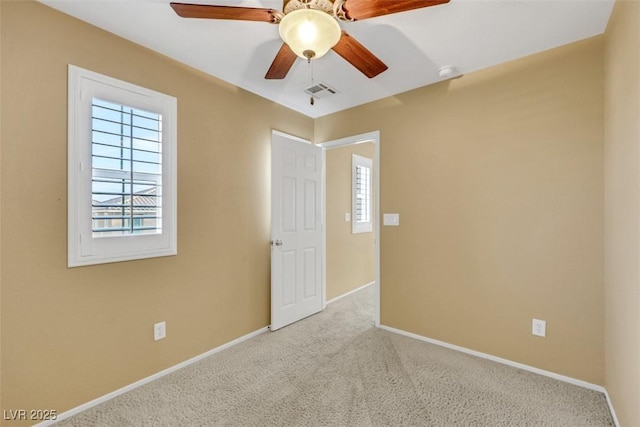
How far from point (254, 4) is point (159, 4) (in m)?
0.57

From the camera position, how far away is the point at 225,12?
138 centimetres

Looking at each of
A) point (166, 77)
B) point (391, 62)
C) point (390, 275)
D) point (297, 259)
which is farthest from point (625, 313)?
point (166, 77)

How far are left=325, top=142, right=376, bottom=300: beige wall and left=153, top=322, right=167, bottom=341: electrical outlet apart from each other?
2.04 m

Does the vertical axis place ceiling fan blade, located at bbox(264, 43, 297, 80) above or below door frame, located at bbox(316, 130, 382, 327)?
above

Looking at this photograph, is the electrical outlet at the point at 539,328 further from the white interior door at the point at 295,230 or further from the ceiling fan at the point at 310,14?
the ceiling fan at the point at 310,14

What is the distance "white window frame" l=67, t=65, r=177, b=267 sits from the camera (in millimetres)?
1788

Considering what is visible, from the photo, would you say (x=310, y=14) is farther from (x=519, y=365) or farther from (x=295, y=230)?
(x=519, y=365)

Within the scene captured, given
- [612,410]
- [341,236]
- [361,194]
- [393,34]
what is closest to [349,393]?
[612,410]

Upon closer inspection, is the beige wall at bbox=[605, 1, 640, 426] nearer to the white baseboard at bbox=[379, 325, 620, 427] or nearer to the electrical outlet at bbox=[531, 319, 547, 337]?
the white baseboard at bbox=[379, 325, 620, 427]

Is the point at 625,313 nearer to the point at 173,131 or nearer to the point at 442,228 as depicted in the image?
the point at 442,228

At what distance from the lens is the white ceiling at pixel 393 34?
1.73 meters

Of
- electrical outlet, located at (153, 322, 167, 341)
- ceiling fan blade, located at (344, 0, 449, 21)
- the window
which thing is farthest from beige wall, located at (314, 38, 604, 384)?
electrical outlet, located at (153, 322, 167, 341)

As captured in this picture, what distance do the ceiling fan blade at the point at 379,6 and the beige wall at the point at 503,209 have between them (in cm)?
147

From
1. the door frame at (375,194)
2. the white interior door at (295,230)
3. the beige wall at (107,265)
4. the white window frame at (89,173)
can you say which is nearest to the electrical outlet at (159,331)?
the beige wall at (107,265)
